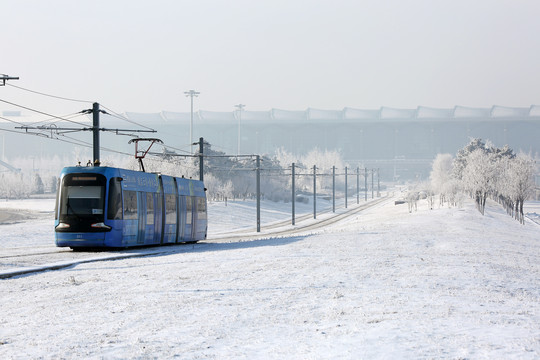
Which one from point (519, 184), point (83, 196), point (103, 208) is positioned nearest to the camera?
point (103, 208)

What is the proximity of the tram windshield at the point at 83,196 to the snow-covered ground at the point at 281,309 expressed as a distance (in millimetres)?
6274

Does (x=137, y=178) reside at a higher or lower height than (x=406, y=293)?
higher

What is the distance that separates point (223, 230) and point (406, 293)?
183ft

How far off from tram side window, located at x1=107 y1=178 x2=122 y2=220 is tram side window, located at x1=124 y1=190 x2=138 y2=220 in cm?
47

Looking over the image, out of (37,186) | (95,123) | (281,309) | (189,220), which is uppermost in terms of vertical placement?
(95,123)

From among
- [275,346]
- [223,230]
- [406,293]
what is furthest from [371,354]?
[223,230]

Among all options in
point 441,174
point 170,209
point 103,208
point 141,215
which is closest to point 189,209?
point 170,209

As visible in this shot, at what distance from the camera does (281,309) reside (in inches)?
445

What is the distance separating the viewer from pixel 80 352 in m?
8.68

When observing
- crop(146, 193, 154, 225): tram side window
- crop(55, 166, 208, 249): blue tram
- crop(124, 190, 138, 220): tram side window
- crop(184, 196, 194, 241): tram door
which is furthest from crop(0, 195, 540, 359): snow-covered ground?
crop(184, 196, 194, 241): tram door

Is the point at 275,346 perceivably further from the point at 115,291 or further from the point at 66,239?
the point at 66,239

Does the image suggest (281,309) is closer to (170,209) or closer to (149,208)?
(149,208)

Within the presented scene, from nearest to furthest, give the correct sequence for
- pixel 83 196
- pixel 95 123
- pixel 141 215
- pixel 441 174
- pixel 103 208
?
1. pixel 103 208
2. pixel 83 196
3. pixel 141 215
4. pixel 95 123
5. pixel 441 174

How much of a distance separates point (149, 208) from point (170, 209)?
260 cm
